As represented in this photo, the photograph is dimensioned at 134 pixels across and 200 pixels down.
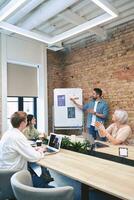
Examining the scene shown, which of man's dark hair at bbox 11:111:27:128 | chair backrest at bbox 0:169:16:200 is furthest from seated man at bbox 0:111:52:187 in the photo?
chair backrest at bbox 0:169:16:200

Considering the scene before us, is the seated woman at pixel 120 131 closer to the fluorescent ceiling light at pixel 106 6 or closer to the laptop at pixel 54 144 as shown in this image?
the laptop at pixel 54 144

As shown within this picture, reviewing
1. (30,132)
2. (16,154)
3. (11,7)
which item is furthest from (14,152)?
(11,7)

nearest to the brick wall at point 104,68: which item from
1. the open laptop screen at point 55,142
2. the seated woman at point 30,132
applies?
the seated woman at point 30,132

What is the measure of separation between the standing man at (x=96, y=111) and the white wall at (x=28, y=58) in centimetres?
127

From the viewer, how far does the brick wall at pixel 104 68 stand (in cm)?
477

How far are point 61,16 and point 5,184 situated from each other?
325 centimetres

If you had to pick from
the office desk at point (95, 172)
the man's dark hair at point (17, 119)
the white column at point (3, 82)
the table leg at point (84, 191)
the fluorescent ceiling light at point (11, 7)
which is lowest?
the table leg at point (84, 191)

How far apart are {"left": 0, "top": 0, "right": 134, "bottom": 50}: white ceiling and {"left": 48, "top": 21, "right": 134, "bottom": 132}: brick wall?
0.41 m

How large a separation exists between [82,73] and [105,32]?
1.28 meters

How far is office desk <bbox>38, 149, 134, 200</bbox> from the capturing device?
154 cm

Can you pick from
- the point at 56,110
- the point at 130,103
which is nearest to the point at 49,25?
the point at 56,110

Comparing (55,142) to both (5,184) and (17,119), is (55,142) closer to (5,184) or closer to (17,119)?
(17,119)

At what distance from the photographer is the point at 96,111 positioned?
507 centimetres

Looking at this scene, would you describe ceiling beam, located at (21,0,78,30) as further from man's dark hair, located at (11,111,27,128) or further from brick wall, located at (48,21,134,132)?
man's dark hair, located at (11,111,27,128)
